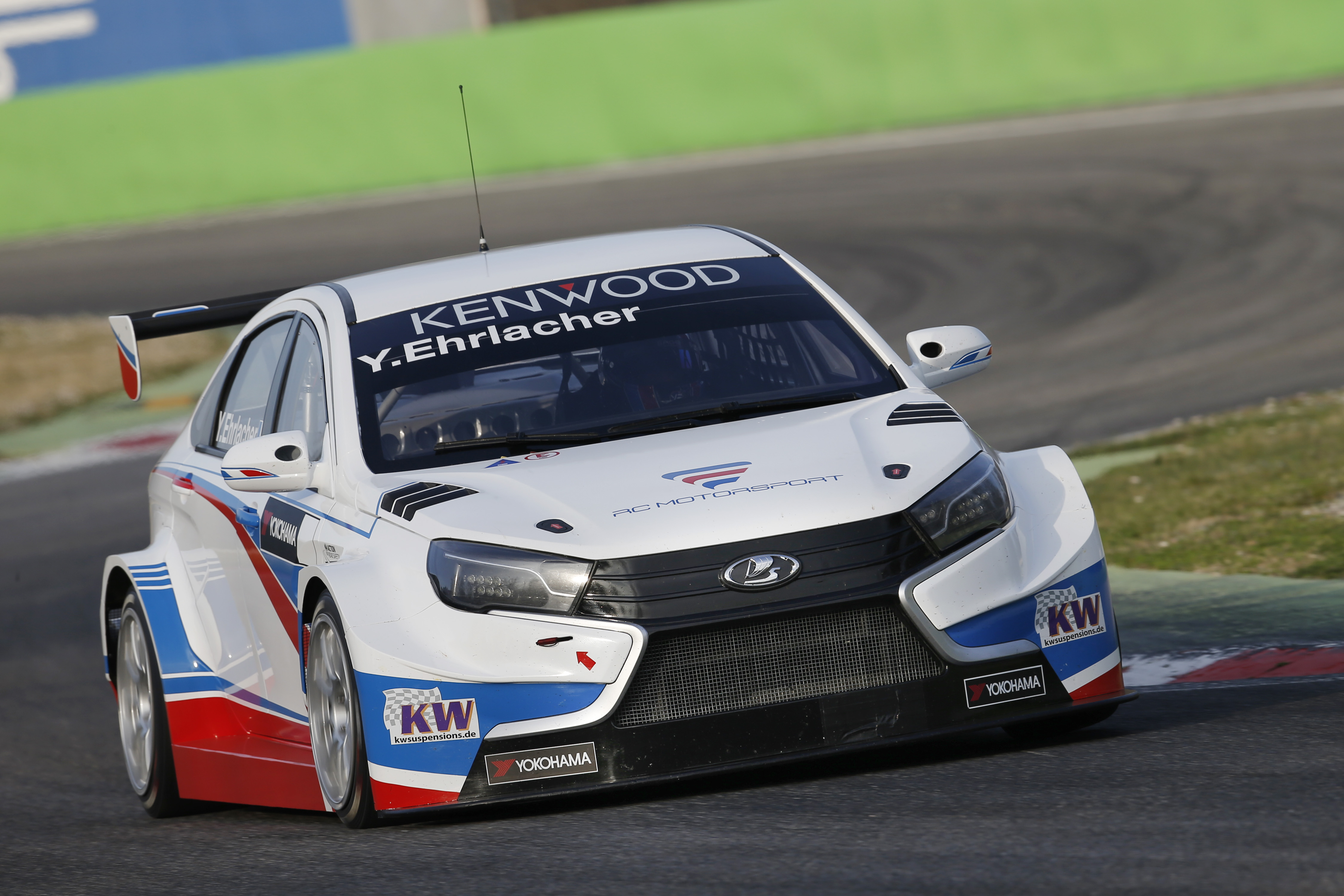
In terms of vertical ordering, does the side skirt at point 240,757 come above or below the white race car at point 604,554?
below

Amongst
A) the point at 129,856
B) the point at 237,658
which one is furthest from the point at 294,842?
the point at 237,658

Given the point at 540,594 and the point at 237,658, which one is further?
the point at 237,658

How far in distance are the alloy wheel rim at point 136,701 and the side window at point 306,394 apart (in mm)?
997

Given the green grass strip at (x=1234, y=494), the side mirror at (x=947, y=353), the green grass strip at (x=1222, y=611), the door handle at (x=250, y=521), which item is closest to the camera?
the door handle at (x=250, y=521)

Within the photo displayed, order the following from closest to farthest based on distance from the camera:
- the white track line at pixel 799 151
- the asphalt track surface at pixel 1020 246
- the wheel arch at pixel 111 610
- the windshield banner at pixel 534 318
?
the windshield banner at pixel 534 318, the wheel arch at pixel 111 610, the asphalt track surface at pixel 1020 246, the white track line at pixel 799 151

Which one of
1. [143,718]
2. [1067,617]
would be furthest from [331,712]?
[1067,617]

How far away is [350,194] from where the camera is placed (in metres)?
27.7

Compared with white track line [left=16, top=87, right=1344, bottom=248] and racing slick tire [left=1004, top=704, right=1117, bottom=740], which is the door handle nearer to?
racing slick tire [left=1004, top=704, right=1117, bottom=740]

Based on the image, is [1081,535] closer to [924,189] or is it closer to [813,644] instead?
[813,644]

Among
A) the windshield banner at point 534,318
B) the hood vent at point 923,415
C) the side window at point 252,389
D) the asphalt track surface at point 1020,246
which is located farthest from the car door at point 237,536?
the asphalt track surface at point 1020,246

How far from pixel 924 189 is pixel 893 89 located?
471 cm

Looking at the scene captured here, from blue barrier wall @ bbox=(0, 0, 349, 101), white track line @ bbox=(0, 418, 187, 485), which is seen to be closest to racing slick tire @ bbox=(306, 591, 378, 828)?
white track line @ bbox=(0, 418, 187, 485)

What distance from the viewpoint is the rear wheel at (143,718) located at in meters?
6.76

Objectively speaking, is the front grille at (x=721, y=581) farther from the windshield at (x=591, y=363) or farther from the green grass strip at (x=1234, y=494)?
the green grass strip at (x=1234, y=494)
